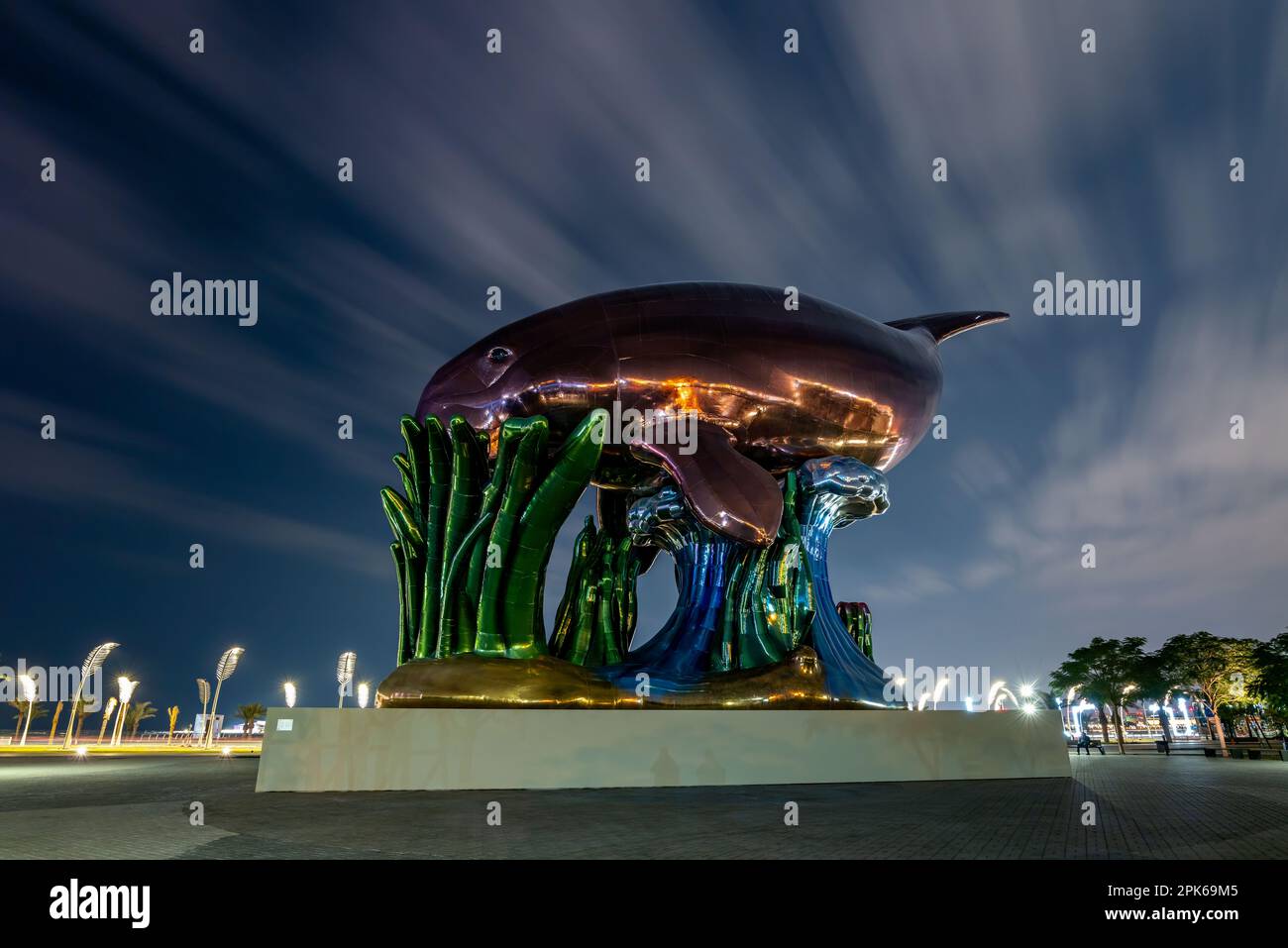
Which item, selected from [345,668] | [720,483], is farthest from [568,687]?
[345,668]

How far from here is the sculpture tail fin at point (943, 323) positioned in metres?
21.5

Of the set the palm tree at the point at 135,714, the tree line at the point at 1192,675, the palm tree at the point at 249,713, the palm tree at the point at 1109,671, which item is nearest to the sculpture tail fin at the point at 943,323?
the tree line at the point at 1192,675

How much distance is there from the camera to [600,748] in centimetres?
1263

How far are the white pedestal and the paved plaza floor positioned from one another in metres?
0.54

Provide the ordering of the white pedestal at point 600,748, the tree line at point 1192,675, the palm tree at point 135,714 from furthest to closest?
1. the palm tree at point 135,714
2. the tree line at point 1192,675
3. the white pedestal at point 600,748

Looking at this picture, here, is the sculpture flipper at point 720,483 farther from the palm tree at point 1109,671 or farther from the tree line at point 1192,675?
the palm tree at point 1109,671

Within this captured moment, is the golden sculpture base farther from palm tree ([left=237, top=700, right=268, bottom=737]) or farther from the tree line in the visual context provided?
palm tree ([left=237, top=700, right=268, bottom=737])

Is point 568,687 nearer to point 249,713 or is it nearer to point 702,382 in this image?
point 702,382

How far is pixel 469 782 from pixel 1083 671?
5854 cm

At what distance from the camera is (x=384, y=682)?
13.2 meters

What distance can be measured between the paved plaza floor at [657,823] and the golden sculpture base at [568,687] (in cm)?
157
